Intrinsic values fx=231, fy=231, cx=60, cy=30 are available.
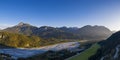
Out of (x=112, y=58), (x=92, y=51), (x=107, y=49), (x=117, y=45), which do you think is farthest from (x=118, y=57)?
(x=92, y=51)

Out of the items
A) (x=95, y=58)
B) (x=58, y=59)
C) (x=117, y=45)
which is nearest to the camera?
(x=117, y=45)

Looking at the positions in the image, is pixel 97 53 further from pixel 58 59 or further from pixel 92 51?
pixel 58 59

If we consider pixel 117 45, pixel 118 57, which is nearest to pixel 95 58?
pixel 117 45

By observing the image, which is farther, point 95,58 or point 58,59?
point 58,59

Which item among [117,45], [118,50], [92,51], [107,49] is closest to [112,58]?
[118,50]

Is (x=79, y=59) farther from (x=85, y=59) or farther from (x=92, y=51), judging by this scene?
(x=92, y=51)

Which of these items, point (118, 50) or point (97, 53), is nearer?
point (118, 50)

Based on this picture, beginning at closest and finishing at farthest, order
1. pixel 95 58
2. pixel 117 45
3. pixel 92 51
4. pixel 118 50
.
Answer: pixel 118 50, pixel 117 45, pixel 95 58, pixel 92 51

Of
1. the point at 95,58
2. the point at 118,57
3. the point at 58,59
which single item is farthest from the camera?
the point at 58,59

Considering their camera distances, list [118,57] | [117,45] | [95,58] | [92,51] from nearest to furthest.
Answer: [118,57], [117,45], [95,58], [92,51]
